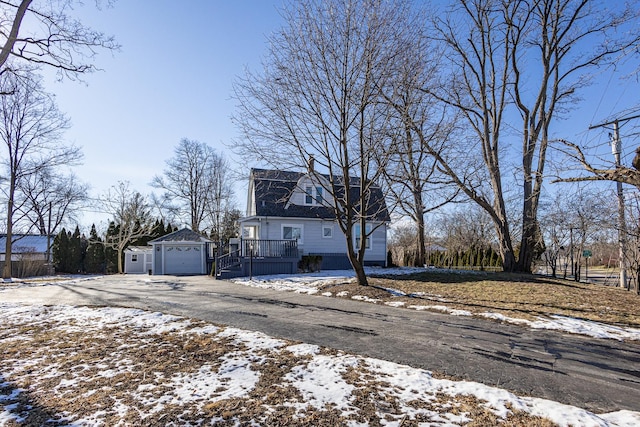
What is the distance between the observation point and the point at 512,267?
16094 mm

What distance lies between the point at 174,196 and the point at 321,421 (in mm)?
34963

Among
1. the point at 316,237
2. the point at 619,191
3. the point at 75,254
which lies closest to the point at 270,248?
the point at 316,237

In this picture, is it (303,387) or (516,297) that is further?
(516,297)

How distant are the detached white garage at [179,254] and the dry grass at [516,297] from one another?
1484 centimetres

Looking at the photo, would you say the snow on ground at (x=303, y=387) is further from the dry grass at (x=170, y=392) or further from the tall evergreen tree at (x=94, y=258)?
the tall evergreen tree at (x=94, y=258)

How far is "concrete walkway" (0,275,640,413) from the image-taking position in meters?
4.06

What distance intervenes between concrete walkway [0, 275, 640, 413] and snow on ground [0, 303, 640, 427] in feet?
1.20

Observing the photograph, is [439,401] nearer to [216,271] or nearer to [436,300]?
[436,300]

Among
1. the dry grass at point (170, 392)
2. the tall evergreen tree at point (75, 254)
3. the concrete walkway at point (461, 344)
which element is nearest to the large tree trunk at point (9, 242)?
the tall evergreen tree at point (75, 254)

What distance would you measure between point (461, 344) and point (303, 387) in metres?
3.00

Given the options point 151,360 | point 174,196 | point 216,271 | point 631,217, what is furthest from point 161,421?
point 174,196

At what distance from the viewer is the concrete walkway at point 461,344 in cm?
406

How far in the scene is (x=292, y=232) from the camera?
2059 centimetres

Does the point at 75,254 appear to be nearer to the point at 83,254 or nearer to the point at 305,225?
the point at 83,254
